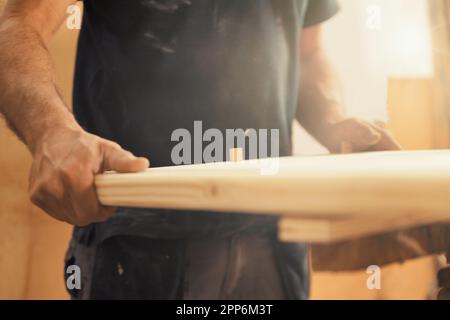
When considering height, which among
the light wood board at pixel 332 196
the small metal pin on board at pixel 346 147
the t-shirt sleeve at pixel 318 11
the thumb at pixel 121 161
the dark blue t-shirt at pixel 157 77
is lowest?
the light wood board at pixel 332 196

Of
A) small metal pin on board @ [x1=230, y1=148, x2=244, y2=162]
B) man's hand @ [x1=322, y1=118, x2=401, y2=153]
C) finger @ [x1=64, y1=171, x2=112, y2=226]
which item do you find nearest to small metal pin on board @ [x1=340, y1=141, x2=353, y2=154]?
man's hand @ [x1=322, y1=118, x2=401, y2=153]

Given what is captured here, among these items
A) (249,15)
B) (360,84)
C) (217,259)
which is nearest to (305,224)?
(217,259)

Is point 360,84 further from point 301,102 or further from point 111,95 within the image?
Result: point 111,95

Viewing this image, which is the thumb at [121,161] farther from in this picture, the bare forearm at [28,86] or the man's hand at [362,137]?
the man's hand at [362,137]

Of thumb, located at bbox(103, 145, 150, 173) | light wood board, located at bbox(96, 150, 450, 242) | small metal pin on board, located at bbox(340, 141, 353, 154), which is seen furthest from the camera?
small metal pin on board, located at bbox(340, 141, 353, 154)

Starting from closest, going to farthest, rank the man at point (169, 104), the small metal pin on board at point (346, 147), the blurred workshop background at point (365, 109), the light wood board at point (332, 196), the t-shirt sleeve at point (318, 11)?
1. the light wood board at point (332, 196)
2. the man at point (169, 104)
3. the small metal pin on board at point (346, 147)
4. the t-shirt sleeve at point (318, 11)
5. the blurred workshop background at point (365, 109)

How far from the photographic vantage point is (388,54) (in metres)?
1.13

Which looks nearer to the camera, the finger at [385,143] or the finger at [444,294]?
the finger at [444,294]

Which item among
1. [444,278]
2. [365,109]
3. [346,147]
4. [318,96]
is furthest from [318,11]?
[444,278]

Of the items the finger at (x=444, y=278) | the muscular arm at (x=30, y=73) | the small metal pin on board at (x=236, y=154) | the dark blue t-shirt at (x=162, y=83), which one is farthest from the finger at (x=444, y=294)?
the muscular arm at (x=30, y=73)

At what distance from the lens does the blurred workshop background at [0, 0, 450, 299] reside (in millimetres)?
833

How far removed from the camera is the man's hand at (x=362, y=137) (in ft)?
1.78

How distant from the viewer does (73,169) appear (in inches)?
13.2

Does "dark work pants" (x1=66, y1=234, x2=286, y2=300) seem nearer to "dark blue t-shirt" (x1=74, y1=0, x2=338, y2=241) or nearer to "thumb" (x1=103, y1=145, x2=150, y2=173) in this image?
"dark blue t-shirt" (x1=74, y1=0, x2=338, y2=241)
